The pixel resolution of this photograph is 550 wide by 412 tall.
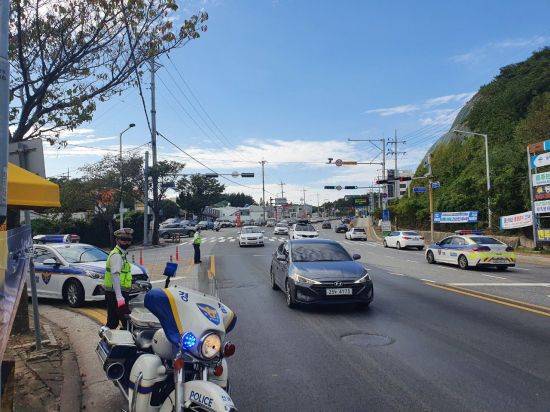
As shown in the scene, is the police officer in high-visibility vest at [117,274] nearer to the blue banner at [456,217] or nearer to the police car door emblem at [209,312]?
the police car door emblem at [209,312]

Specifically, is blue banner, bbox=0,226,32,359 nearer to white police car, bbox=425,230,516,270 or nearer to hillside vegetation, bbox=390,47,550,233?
white police car, bbox=425,230,516,270

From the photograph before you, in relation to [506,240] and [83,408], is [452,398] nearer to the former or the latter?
[83,408]

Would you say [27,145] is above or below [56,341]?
above

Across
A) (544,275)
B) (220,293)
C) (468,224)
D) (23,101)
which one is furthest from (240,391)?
(468,224)

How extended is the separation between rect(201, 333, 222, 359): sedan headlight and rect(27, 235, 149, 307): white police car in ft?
26.3

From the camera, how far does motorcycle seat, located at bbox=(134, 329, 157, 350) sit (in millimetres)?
4196

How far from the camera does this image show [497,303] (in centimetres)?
1047

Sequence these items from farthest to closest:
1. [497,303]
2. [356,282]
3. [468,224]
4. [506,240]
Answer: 1. [468,224]
2. [506,240]
3. [497,303]
4. [356,282]

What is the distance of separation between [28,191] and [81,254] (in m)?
7.09

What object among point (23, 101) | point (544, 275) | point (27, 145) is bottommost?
point (544, 275)

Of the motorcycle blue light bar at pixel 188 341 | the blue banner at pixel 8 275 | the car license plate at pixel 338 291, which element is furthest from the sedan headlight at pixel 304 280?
the motorcycle blue light bar at pixel 188 341

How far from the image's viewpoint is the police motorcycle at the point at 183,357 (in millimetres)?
3236

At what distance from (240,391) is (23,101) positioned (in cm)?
604

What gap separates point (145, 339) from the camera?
4.24 m
